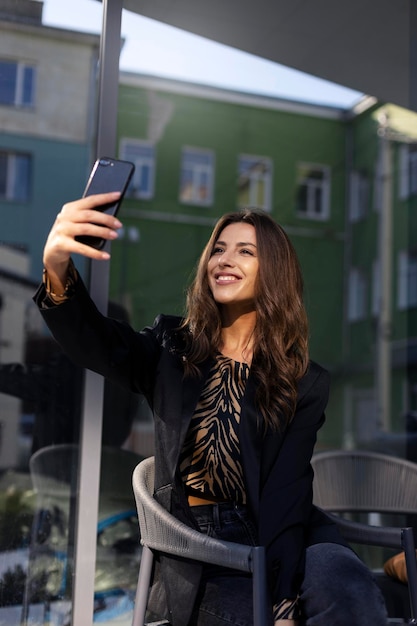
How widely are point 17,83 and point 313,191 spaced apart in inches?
178

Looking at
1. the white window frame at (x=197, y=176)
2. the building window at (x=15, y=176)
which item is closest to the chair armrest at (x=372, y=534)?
the building window at (x=15, y=176)

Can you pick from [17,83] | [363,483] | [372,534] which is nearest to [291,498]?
[372,534]

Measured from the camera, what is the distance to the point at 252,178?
7.60 metres

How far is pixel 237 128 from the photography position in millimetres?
7355

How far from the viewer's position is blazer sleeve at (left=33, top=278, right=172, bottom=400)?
5.89 feet

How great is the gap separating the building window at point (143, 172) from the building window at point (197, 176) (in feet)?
0.95

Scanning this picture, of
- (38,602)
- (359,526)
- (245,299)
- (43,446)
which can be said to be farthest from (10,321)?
(359,526)

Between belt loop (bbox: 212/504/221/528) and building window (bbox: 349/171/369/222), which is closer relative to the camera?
belt loop (bbox: 212/504/221/528)

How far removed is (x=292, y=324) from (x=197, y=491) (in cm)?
57

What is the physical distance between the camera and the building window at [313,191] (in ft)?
24.0

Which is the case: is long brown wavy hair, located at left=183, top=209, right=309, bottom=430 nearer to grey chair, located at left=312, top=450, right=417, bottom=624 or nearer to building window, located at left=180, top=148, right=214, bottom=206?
grey chair, located at left=312, top=450, right=417, bottom=624

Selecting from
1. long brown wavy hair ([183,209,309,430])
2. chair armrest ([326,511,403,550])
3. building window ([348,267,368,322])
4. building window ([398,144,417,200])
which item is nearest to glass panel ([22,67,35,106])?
long brown wavy hair ([183,209,309,430])

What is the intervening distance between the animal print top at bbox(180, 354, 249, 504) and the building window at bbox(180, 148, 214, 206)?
173 inches

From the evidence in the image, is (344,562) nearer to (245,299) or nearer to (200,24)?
(245,299)
